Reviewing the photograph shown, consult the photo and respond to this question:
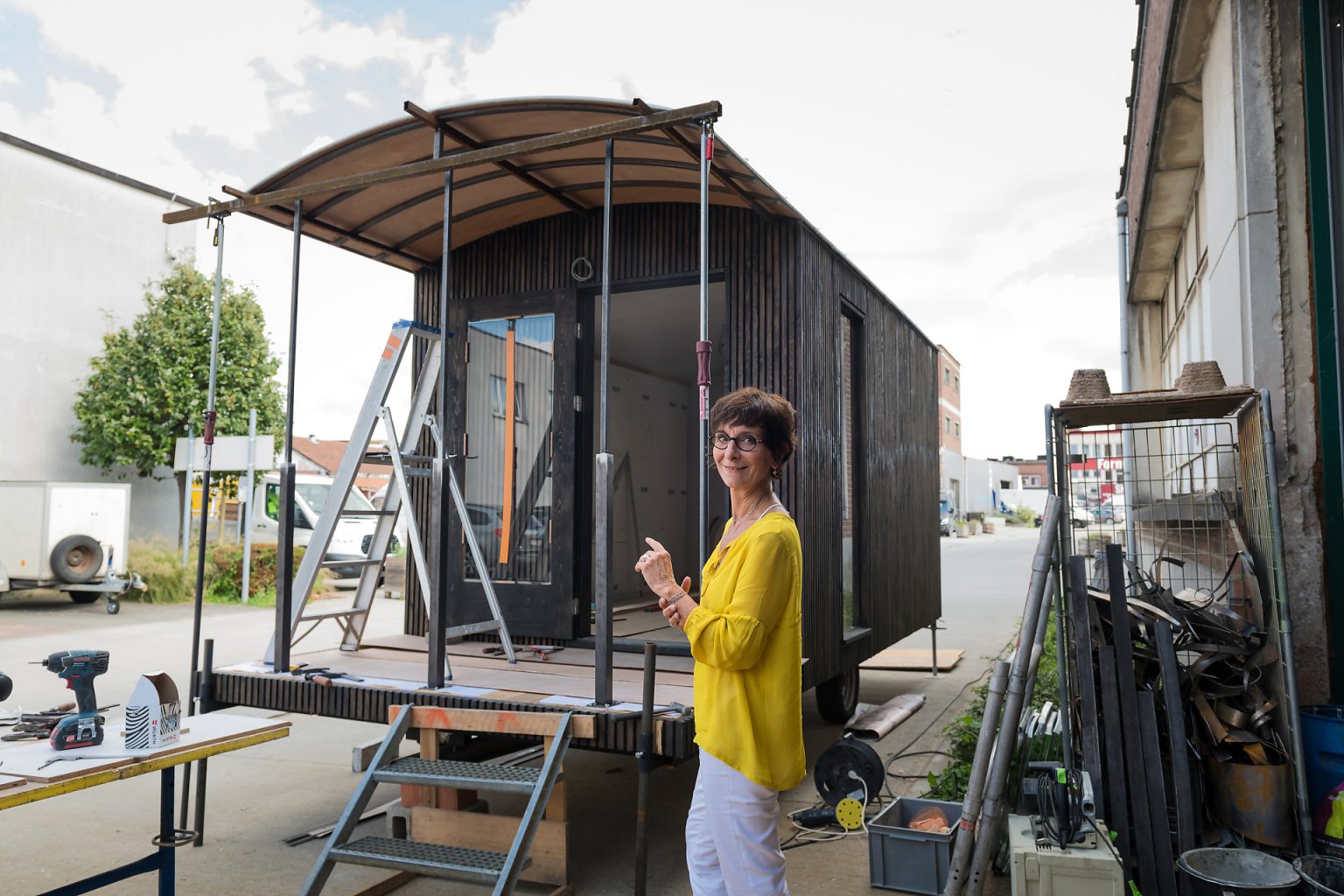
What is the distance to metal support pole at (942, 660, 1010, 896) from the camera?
10.8 feet

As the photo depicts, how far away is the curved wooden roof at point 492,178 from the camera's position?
14.0ft

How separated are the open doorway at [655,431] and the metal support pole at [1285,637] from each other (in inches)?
161

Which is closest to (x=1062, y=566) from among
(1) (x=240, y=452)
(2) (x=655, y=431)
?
(2) (x=655, y=431)

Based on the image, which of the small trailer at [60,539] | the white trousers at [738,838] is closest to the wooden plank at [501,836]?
the white trousers at [738,838]

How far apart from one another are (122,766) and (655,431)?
280 inches

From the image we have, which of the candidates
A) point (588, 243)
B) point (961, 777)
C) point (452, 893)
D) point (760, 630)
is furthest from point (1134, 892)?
point (588, 243)

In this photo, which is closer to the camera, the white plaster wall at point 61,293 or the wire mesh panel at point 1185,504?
the wire mesh panel at point 1185,504

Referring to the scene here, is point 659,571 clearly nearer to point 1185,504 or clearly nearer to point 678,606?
point 678,606

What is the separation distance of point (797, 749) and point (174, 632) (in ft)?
35.7

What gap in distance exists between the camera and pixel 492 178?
206 inches

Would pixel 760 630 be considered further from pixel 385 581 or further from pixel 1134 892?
pixel 385 581

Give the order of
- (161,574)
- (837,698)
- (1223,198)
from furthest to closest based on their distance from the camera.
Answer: (161,574)
(837,698)
(1223,198)

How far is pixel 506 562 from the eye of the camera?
19.2ft

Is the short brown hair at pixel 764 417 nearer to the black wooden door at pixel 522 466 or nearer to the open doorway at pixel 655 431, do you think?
the black wooden door at pixel 522 466
